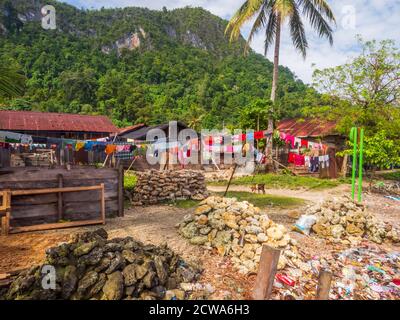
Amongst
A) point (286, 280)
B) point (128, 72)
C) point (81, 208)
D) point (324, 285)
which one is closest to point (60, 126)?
point (81, 208)

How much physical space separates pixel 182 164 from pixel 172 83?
142ft

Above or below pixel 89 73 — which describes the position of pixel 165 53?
above

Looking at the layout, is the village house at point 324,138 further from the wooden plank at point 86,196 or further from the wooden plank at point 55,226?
the wooden plank at point 55,226

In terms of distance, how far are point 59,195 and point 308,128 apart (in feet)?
74.4

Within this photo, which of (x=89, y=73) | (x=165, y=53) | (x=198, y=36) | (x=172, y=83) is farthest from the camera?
(x=198, y=36)

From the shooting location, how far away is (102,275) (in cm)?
406

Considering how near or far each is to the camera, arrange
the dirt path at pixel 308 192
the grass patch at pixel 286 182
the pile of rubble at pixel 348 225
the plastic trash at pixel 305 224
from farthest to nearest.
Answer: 1. the grass patch at pixel 286 182
2. the dirt path at pixel 308 192
3. the plastic trash at pixel 305 224
4. the pile of rubble at pixel 348 225

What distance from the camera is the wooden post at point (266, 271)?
367 cm

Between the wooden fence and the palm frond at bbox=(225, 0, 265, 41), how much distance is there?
13.9 metres

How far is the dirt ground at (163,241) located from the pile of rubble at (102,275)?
0.60 m

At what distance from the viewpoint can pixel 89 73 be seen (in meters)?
53.0

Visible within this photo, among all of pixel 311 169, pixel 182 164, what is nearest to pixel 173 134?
pixel 182 164

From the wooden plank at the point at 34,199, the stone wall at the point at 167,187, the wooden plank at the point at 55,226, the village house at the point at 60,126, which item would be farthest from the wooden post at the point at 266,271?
the village house at the point at 60,126
